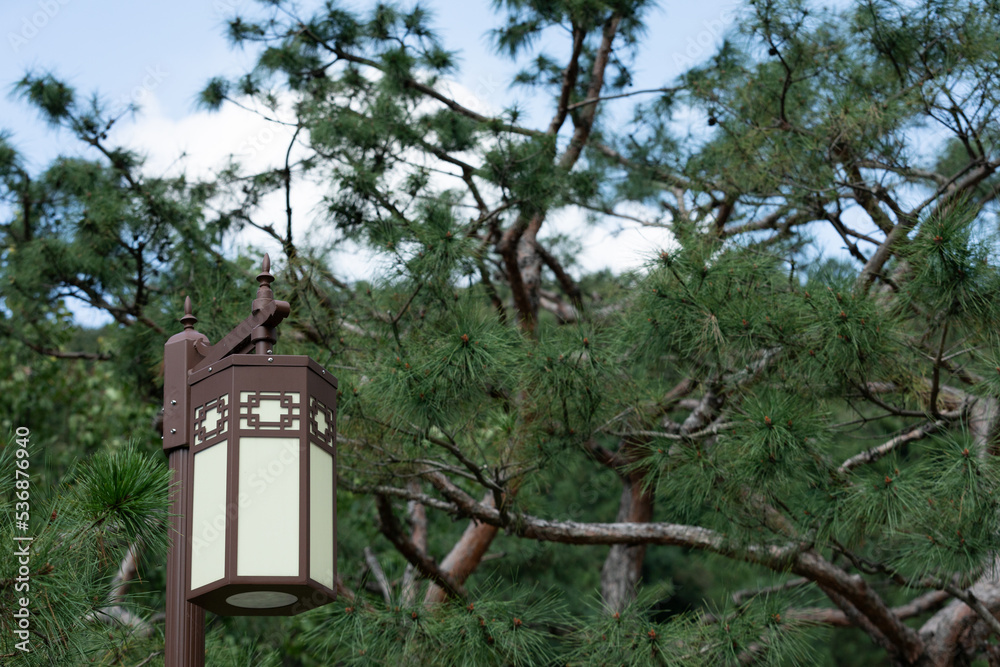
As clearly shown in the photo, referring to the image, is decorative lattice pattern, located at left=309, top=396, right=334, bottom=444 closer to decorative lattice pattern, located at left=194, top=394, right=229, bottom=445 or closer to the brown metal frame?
the brown metal frame

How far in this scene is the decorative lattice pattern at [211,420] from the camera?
57.5 inches

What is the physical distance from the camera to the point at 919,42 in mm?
3186

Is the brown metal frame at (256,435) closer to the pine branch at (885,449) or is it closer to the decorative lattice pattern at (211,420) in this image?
the decorative lattice pattern at (211,420)

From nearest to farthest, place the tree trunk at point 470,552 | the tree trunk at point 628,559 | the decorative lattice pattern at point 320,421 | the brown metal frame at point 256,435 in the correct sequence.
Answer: the brown metal frame at point 256,435 < the decorative lattice pattern at point 320,421 < the tree trunk at point 470,552 < the tree trunk at point 628,559

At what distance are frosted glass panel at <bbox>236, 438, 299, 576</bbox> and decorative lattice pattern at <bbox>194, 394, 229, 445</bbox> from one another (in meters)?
0.06

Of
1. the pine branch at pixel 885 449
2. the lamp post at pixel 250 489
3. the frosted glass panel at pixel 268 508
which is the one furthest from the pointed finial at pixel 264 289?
the pine branch at pixel 885 449

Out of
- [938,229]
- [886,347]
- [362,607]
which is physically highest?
[938,229]

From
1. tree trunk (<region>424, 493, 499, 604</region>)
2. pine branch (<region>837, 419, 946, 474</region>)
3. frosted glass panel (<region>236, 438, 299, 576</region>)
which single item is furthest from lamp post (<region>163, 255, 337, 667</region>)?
tree trunk (<region>424, 493, 499, 604</region>)

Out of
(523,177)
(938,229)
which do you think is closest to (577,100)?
(523,177)

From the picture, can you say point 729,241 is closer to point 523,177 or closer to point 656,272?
point 656,272

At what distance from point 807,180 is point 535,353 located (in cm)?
110

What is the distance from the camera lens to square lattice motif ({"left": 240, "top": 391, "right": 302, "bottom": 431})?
4.74 feet

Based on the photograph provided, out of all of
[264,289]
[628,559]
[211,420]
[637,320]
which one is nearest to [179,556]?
[211,420]

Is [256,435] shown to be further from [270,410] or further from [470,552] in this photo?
[470,552]
